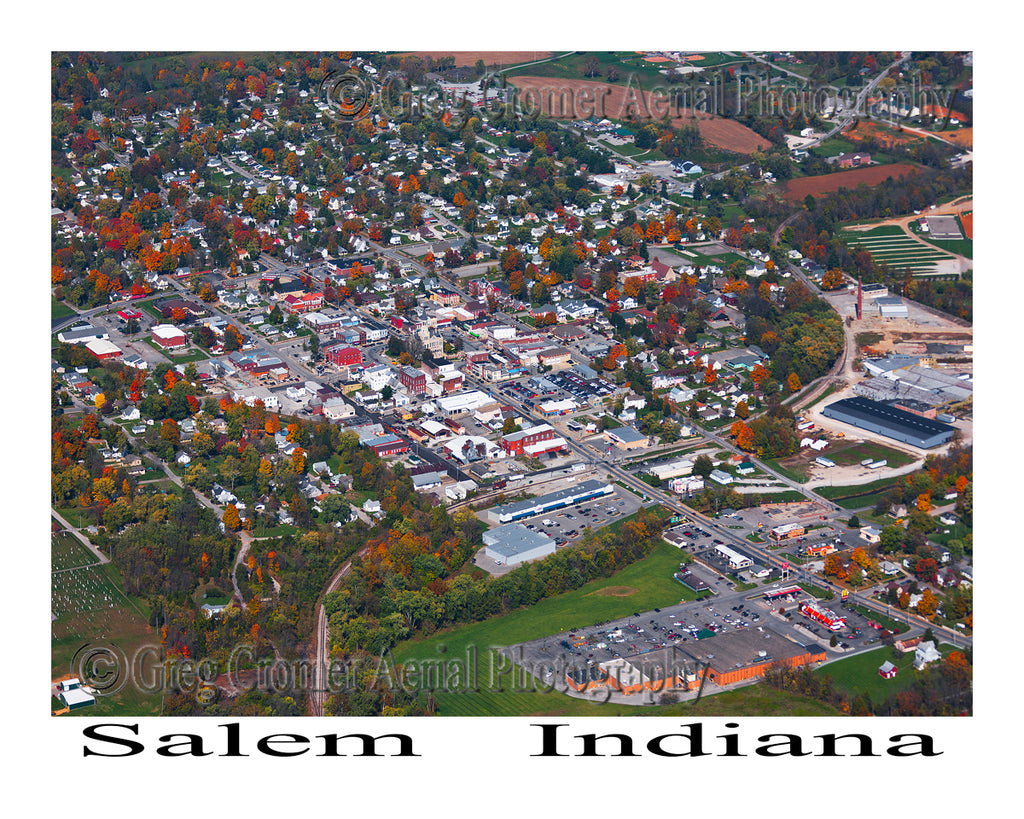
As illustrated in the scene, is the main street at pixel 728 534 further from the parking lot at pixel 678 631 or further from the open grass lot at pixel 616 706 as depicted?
the open grass lot at pixel 616 706

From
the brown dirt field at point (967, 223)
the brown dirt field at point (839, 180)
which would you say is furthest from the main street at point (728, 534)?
the brown dirt field at point (839, 180)

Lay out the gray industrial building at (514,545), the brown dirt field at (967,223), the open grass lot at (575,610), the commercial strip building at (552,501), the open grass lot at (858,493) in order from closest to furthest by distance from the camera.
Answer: the open grass lot at (575,610) → the gray industrial building at (514,545) → the commercial strip building at (552,501) → the open grass lot at (858,493) → the brown dirt field at (967,223)

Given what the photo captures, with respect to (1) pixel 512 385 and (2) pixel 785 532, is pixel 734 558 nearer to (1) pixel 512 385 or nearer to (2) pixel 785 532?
(2) pixel 785 532

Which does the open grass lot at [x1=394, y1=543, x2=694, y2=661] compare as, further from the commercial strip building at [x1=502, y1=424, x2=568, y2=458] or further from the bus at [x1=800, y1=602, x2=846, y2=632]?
the commercial strip building at [x1=502, y1=424, x2=568, y2=458]

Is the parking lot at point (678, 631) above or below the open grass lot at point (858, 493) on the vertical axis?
below

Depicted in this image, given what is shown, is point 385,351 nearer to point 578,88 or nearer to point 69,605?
point 69,605

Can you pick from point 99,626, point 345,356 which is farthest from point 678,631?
point 345,356
